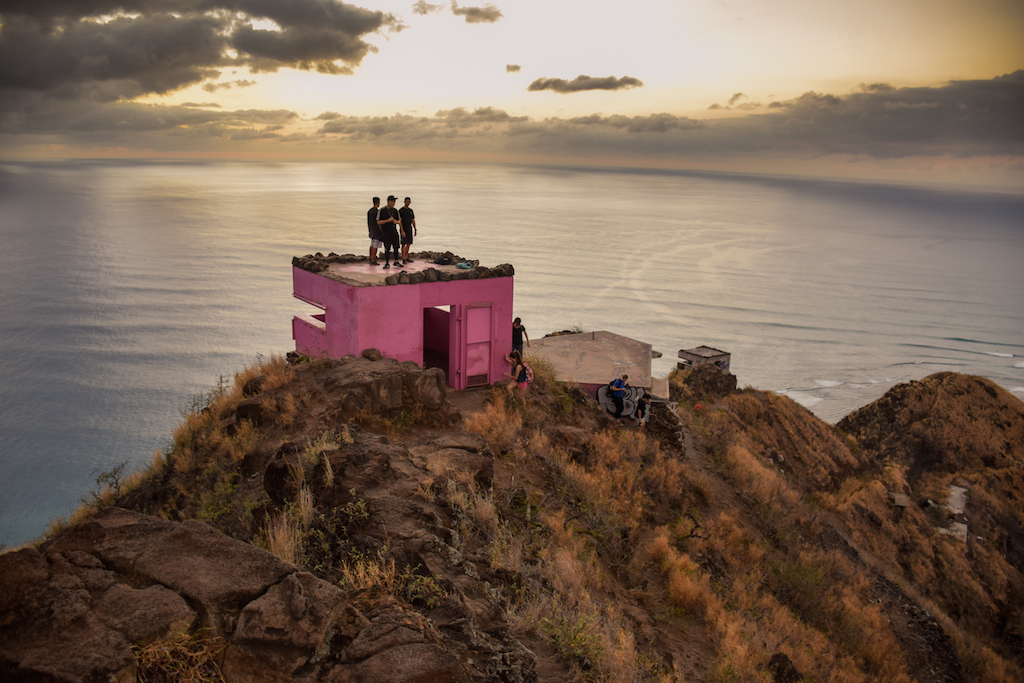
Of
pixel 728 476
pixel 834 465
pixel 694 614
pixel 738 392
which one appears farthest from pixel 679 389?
pixel 694 614

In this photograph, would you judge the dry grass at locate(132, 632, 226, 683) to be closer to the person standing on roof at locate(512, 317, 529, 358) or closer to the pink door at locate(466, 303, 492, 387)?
the pink door at locate(466, 303, 492, 387)

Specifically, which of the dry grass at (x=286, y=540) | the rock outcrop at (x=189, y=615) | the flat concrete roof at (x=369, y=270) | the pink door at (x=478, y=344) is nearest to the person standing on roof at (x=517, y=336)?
the pink door at (x=478, y=344)

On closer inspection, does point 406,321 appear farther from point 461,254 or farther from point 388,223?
point 461,254

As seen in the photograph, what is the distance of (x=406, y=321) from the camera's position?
49.5ft

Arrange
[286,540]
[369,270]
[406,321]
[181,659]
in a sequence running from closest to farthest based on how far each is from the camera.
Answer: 1. [181,659]
2. [286,540]
3. [406,321]
4. [369,270]

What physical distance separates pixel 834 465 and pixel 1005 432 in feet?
36.1

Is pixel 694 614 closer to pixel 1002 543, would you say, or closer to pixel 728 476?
pixel 728 476

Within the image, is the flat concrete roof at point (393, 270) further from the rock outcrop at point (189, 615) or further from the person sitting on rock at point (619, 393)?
the rock outcrop at point (189, 615)

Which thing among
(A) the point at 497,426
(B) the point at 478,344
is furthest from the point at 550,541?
(B) the point at 478,344

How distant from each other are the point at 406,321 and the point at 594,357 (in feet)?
30.4

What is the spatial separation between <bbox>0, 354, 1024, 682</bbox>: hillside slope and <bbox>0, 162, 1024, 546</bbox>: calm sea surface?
1324 centimetres

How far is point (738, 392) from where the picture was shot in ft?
100

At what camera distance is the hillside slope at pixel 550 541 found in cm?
580

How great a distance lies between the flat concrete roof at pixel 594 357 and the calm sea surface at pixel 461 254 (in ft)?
43.7
